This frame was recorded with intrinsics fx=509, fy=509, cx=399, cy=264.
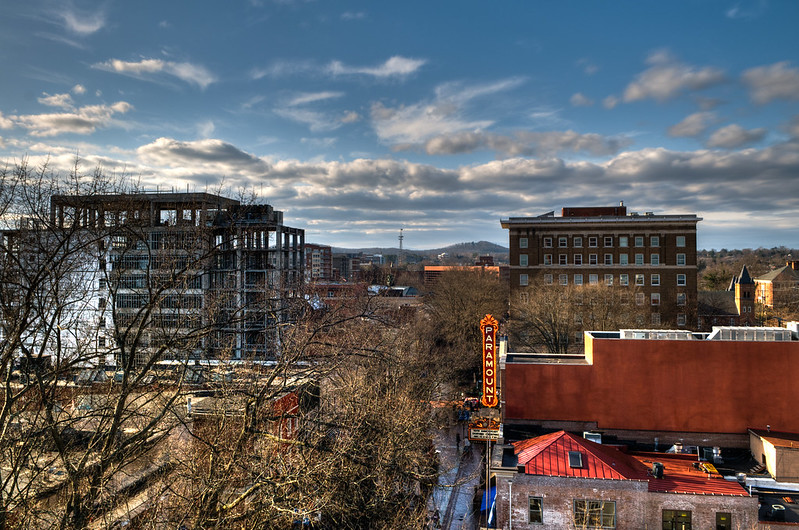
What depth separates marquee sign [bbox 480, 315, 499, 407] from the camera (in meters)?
27.6

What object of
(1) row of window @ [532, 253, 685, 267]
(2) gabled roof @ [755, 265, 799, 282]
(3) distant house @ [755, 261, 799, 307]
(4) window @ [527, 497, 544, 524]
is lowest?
(4) window @ [527, 497, 544, 524]

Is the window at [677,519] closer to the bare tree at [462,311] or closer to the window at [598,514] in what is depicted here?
the window at [598,514]

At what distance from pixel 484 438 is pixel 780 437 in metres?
15.4

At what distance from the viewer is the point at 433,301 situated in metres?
65.9

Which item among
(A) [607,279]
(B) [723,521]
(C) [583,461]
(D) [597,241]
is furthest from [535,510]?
(D) [597,241]

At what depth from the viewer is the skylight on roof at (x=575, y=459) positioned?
20219 millimetres

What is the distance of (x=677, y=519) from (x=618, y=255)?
41247mm

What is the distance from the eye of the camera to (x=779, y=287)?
270 ft

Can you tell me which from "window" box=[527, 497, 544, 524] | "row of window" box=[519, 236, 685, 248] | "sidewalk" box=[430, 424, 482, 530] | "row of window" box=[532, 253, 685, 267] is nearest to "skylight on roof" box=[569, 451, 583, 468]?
"window" box=[527, 497, 544, 524]

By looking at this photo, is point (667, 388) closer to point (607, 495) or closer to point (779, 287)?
point (607, 495)

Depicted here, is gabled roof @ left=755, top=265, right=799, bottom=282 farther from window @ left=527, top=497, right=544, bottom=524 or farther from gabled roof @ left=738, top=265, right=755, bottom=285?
window @ left=527, top=497, right=544, bottom=524

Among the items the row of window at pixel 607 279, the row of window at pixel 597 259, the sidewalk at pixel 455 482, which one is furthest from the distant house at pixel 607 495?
the row of window at pixel 597 259

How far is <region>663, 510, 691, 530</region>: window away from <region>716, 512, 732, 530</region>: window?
1.00m

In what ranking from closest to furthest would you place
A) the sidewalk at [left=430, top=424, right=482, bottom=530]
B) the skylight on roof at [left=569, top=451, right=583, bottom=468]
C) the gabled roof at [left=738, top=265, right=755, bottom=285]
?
1. the skylight on roof at [left=569, top=451, right=583, bottom=468]
2. the sidewalk at [left=430, top=424, right=482, bottom=530]
3. the gabled roof at [left=738, top=265, right=755, bottom=285]
